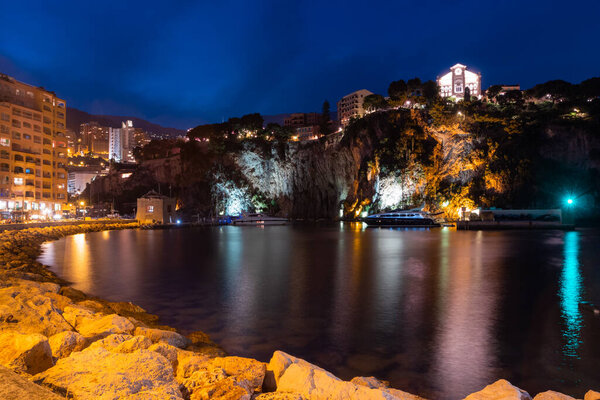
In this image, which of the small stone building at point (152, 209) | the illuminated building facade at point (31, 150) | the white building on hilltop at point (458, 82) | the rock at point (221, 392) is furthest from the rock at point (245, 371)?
the white building on hilltop at point (458, 82)

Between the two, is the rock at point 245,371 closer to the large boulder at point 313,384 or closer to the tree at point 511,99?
the large boulder at point 313,384

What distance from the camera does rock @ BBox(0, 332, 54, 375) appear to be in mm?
4078

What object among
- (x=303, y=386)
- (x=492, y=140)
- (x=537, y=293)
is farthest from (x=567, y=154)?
(x=303, y=386)

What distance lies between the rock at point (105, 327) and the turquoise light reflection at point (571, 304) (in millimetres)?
8797

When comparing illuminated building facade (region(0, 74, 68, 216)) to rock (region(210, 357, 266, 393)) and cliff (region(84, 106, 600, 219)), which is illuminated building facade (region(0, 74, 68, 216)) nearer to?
cliff (region(84, 106, 600, 219))

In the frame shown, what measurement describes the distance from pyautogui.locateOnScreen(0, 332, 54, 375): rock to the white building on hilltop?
97853mm

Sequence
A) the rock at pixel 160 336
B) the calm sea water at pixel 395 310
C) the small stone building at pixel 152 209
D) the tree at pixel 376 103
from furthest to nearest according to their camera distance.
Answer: the tree at pixel 376 103
the small stone building at pixel 152 209
the calm sea water at pixel 395 310
the rock at pixel 160 336

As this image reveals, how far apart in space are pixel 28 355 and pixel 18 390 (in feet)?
6.57

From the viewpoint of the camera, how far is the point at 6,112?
2053 inches

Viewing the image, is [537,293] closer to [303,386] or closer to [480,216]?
[303,386]

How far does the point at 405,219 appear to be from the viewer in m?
60.5

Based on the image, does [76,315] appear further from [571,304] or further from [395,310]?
[571,304]

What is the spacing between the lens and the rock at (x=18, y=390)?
2508mm

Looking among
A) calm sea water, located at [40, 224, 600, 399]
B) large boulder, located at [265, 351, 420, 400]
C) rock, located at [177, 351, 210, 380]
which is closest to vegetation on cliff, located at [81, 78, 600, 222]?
calm sea water, located at [40, 224, 600, 399]
